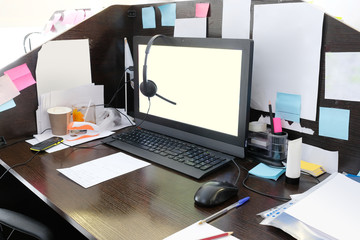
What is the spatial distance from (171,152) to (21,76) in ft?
2.06

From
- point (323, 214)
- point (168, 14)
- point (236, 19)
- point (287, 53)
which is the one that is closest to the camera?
point (323, 214)

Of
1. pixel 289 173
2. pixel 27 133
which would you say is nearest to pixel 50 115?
pixel 27 133

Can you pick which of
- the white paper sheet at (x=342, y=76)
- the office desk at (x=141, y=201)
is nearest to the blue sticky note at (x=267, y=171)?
the office desk at (x=141, y=201)

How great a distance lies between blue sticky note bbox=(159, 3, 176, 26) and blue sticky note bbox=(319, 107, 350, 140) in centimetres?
67

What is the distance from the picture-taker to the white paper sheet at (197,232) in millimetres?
618

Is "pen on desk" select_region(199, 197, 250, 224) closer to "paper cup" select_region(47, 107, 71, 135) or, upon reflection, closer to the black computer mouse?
the black computer mouse

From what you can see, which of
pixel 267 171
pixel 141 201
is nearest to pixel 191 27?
pixel 267 171

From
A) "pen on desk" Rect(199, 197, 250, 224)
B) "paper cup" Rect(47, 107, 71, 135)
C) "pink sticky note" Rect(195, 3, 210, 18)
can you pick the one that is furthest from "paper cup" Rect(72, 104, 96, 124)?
"pen on desk" Rect(199, 197, 250, 224)

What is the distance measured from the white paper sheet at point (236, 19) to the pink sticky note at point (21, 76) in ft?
2.38

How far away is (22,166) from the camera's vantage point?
3.18ft

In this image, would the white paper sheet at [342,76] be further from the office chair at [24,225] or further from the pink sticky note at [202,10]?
the office chair at [24,225]

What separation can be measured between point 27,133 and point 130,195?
0.64 m

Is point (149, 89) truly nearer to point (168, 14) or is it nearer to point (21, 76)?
point (168, 14)

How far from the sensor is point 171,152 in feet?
3.35
